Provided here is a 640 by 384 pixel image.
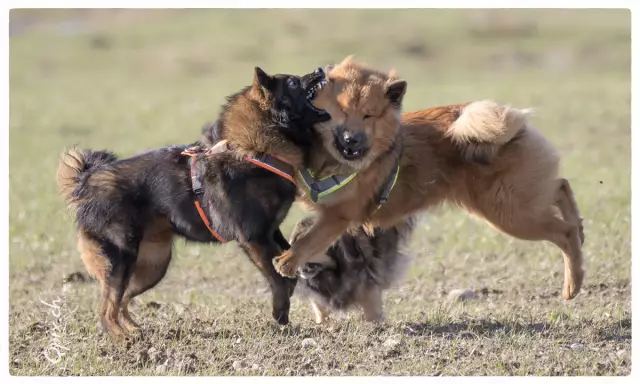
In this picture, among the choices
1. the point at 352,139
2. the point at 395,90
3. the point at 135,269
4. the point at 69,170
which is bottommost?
the point at 135,269

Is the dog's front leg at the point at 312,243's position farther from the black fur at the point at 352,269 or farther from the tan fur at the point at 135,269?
the tan fur at the point at 135,269

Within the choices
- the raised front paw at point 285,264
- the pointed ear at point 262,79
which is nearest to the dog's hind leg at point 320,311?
the raised front paw at point 285,264

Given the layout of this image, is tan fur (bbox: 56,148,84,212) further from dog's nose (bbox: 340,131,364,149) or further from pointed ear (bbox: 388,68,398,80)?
pointed ear (bbox: 388,68,398,80)

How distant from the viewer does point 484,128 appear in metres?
6.16

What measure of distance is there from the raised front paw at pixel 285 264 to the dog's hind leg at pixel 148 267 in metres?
1.13

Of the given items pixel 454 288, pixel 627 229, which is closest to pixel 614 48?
pixel 627 229

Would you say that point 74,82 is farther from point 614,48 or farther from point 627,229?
point 627,229

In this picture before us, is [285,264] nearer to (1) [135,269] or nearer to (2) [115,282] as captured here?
(2) [115,282]

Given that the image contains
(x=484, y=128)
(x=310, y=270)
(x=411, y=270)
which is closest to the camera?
(x=484, y=128)

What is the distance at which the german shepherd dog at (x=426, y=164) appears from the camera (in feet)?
19.5

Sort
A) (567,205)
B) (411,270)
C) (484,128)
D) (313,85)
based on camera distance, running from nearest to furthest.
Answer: (313,85) → (484,128) → (567,205) → (411,270)

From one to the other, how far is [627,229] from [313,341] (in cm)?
500

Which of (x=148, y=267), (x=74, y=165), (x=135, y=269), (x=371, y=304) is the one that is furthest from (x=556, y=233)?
(x=74, y=165)

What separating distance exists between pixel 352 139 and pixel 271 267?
111 centimetres
